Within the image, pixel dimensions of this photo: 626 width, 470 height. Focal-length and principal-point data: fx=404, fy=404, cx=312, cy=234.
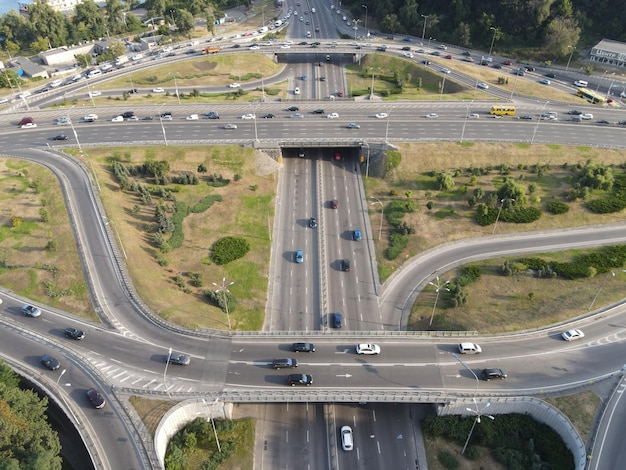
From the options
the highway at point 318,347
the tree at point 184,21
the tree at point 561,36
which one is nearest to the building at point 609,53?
the tree at point 561,36

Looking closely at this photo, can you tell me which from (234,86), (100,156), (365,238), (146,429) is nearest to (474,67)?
(234,86)

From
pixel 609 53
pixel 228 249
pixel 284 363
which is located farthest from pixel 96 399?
pixel 609 53

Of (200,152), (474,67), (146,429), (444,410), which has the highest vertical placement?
(474,67)

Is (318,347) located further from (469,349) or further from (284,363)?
(469,349)

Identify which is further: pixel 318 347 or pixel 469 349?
pixel 318 347

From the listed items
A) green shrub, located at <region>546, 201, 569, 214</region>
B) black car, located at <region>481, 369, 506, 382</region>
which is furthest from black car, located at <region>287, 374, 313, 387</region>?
green shrub, located at <region>546, 201, 569, 214</region>

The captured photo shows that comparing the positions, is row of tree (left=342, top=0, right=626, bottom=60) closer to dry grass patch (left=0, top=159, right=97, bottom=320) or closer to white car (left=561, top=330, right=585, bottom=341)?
white car (left=561, top=330, right=585, bottom=341)

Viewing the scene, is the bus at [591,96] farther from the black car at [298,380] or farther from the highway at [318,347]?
the black car at [298,380]

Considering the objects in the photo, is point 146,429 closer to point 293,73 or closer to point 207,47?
point 293,73
